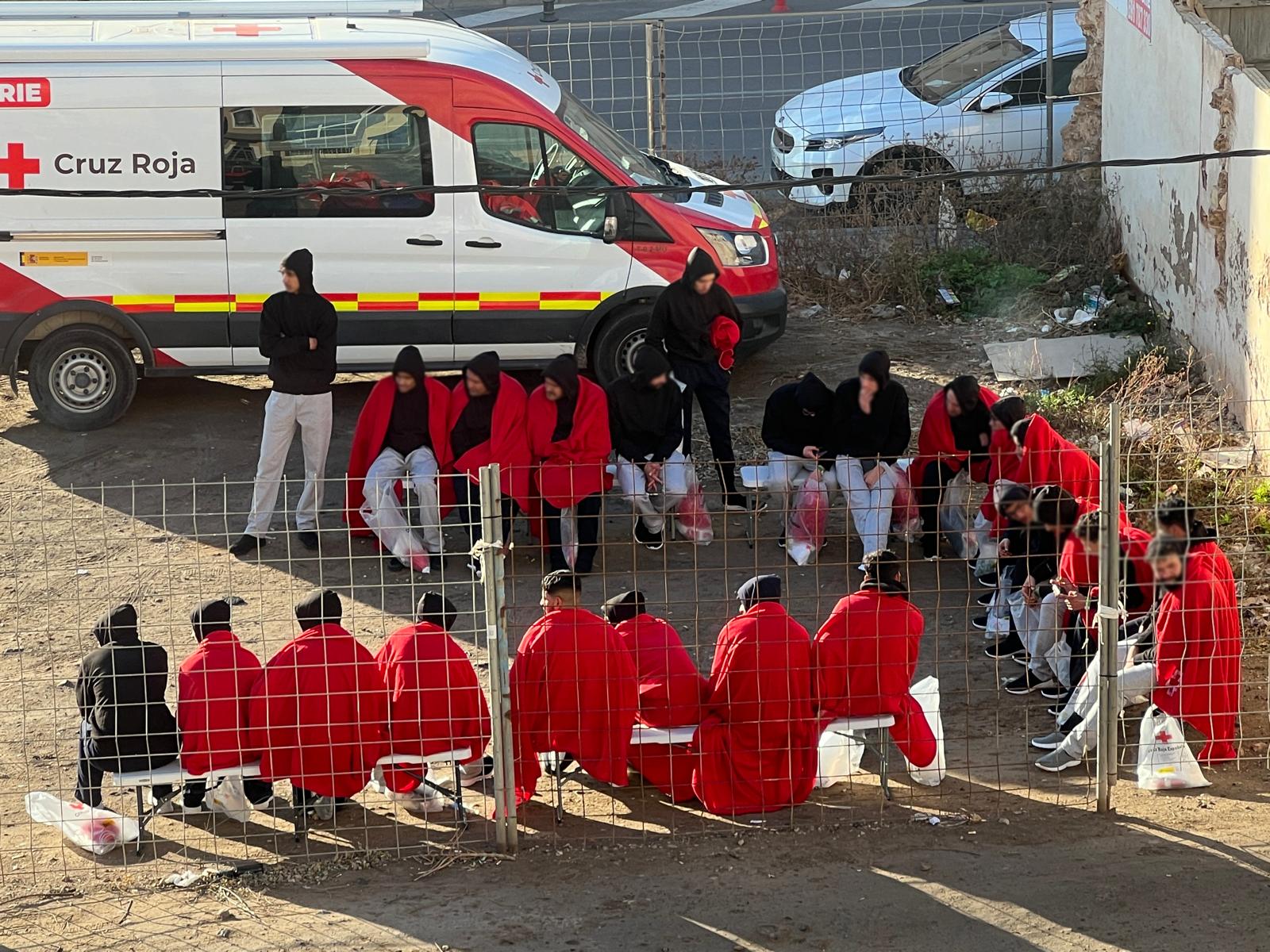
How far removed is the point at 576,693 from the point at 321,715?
1017 mm

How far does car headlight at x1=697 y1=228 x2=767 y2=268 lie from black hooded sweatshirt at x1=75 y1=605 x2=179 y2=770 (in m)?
5.55

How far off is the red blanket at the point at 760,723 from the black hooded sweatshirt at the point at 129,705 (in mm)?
2146

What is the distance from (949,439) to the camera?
927 centimetres

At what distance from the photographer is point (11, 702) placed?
7.79 meters

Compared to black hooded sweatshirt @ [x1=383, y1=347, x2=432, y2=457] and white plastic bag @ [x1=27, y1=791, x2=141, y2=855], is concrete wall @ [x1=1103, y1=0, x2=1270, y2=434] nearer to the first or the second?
black hooded sweatshirt @ [x1=383, y1=347, x2=432, y2=457]

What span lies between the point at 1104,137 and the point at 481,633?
315 inches

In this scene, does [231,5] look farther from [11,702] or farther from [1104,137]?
[1104,137]

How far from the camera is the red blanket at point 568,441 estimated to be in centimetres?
907

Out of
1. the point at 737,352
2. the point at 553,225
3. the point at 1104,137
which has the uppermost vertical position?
the point at 1104,137

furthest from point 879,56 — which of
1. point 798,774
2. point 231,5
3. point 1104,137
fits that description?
point 798,774

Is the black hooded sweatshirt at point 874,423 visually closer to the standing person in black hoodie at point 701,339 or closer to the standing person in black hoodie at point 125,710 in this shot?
the standing person in black hoodie at point 701,339

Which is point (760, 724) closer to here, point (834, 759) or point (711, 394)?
point (834, 759)

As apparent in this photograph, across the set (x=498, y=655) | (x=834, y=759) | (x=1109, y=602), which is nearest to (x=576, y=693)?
(x=498, y=655)

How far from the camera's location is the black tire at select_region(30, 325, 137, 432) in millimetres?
10617
